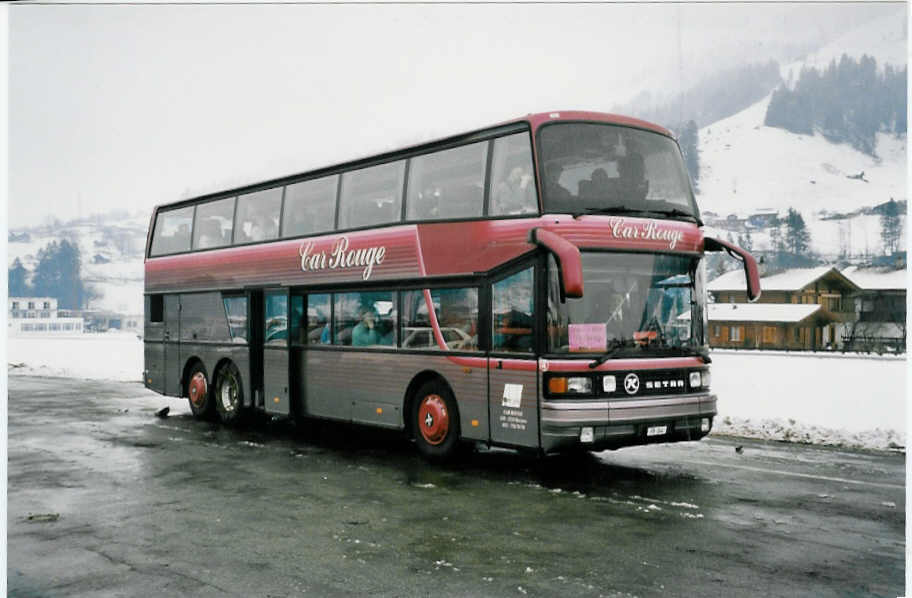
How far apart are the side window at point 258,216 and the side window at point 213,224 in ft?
1.06

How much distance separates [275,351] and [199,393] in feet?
9.47

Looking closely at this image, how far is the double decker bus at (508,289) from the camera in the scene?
29.9 ft

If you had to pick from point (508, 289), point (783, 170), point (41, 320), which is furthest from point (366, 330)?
point (783, 170)

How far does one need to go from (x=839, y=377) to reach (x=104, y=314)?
165 ft

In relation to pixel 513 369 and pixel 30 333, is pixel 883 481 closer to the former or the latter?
pixel 513 369

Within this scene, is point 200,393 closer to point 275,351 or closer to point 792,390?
point 275,351

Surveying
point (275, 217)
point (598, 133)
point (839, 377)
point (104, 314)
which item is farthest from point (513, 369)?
point (104, 314)

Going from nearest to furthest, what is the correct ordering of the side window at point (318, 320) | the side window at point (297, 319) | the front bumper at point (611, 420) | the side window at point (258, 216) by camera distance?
the front bumper at point (611, 420) → the side window at point (318, 320) → the side window at point (297, 319) → the side window at point (258, 216)

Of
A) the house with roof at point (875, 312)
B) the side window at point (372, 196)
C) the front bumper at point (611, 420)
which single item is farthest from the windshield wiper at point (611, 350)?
the house with roof at point (875, 312)

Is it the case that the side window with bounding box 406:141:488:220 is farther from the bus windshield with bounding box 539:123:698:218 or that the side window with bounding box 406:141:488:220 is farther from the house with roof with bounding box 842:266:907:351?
the house with roof with bounding box 842:266:907:351

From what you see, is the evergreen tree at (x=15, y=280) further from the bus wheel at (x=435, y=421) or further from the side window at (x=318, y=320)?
the bus wheel at (x=435, y=421)

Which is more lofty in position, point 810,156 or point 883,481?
point 810,156

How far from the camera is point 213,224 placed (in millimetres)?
15414

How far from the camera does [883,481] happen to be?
31.4 feet
